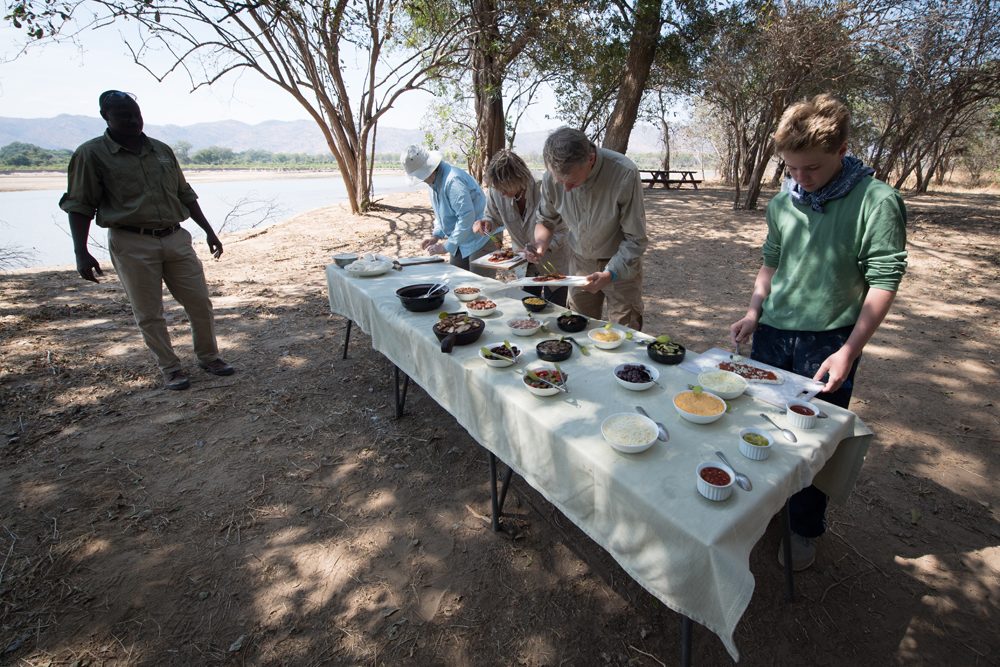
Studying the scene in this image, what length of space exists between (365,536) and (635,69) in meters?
8.76

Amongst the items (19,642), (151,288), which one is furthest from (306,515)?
(151,288)

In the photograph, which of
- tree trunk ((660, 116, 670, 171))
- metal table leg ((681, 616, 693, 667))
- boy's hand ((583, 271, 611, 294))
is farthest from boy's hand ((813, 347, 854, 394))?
tree trunk ((660, 116, 670, 171))

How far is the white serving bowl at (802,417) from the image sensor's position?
1.45 m

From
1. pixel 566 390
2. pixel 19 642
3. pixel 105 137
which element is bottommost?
pixel 19 642

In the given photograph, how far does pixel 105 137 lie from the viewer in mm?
2996

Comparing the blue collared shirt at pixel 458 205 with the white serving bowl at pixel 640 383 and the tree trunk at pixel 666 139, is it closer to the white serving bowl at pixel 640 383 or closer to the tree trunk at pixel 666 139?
the white serving bowl at pixel 640 383

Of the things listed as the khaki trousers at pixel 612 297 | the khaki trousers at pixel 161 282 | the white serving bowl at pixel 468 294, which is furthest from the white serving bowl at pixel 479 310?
the khaki trousers at pixel 161 282

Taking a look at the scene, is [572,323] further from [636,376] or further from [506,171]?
[506,171]

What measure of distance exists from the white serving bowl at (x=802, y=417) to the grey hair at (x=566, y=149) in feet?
4.93

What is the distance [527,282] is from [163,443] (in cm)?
271

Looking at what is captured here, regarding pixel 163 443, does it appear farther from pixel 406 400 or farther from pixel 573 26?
pixel 573 26

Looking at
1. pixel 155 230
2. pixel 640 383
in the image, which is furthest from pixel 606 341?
pixel 155 230

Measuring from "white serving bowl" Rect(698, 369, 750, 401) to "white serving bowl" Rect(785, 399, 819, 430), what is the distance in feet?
0.57

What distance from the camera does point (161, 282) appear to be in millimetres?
3432
